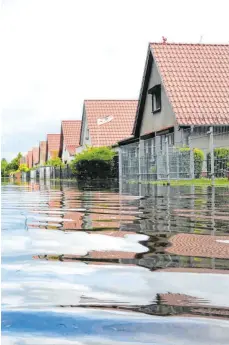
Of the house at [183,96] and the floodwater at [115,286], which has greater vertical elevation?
the house at [183,96]

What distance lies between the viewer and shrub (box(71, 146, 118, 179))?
35.0 meters

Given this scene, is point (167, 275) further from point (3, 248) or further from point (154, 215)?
point (154, 215)

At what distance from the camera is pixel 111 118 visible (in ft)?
153

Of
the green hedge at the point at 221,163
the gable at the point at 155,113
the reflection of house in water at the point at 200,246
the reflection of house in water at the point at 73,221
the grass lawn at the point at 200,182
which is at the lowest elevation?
the reflection of house in water at the point at 200,246

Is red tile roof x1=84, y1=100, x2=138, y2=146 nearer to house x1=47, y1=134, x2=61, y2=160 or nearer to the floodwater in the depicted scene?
house x1=47, y1=134, x2=61, y2=160

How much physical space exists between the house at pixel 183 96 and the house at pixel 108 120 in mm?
12136

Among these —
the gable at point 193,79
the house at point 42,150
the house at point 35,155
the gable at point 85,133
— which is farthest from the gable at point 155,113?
the house at point 35,155

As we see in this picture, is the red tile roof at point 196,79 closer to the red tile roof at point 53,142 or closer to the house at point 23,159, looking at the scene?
the red tile roof at point 53,142

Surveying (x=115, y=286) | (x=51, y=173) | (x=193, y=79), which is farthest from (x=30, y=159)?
(x=115, y=286)

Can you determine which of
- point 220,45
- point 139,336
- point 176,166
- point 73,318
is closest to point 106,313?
point 73,318

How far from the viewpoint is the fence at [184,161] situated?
20.5m

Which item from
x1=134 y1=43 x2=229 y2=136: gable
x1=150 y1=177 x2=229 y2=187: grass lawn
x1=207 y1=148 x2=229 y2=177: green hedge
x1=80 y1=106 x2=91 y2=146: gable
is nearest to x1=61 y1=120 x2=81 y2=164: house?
x1=80 y1=106 x2=91 y2=146: gable

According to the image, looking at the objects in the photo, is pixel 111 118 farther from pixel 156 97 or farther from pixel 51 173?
pixel 51 173

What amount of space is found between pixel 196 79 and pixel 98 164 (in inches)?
333
